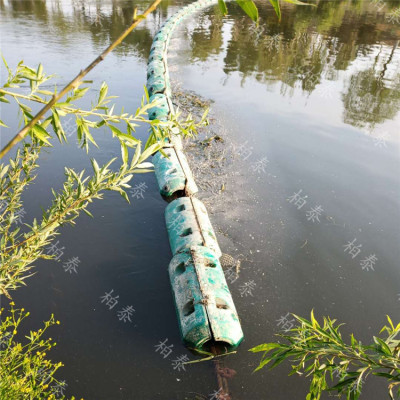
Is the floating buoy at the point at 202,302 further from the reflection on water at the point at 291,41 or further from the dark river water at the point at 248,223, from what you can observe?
the reflection on water at the point at 291,41

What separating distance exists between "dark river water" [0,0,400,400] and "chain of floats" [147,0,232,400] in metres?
0.13

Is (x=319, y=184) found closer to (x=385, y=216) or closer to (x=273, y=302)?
(x=385, y=216)

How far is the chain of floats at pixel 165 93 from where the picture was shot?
3.78 m

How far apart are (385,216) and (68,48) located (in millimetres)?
12465

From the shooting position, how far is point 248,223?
19.7 ft

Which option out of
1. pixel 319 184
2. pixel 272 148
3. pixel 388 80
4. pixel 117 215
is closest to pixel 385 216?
pixel 319 184

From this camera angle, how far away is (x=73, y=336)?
406cm

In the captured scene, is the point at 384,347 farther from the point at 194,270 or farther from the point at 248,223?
the point at 248,223

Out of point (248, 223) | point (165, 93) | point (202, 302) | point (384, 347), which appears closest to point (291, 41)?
point (165, 93)

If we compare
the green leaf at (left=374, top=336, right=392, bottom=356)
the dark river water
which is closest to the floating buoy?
the dark river water

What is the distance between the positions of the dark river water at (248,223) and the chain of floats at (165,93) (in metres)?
0.13

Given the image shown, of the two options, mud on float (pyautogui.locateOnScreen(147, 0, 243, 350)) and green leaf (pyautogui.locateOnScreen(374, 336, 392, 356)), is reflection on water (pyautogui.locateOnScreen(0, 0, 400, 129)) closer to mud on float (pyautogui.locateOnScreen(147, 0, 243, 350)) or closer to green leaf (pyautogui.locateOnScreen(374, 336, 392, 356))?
mud on float (pyautogui.locateOnScreen(147, 0, 243, 350))

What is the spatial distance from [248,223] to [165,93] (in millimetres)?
4518

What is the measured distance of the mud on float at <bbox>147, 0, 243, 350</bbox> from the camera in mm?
3746
